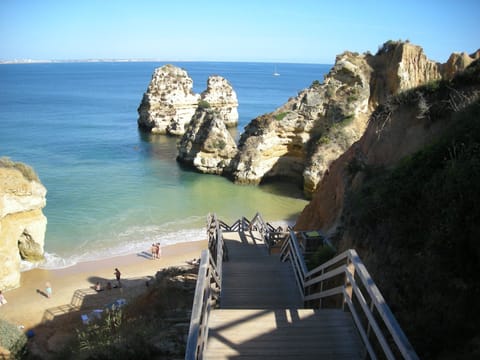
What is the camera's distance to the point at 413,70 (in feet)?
103

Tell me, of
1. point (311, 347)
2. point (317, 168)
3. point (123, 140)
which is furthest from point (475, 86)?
point (123, 140)

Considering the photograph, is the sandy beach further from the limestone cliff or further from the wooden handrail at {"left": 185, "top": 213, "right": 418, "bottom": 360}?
the limestone cliff

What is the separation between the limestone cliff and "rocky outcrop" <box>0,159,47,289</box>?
16205 mm

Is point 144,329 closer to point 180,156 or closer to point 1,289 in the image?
point 1,289

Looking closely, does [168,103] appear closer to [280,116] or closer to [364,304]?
[280,116]

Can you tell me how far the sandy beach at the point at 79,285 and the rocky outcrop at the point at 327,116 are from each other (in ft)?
41.6

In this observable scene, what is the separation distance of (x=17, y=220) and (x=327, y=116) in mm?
24883

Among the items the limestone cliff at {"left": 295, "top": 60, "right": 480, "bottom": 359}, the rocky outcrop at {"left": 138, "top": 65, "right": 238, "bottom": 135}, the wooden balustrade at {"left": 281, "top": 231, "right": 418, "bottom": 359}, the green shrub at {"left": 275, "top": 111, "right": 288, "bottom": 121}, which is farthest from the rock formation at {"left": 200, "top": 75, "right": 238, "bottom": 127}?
the wooden balustrade at {"left": 281, "top": 231, "right": 418, "bottom": 359}

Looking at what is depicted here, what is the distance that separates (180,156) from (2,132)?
30895 millimetres

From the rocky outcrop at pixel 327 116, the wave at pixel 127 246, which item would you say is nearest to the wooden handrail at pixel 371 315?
the wave at pixel 127 246

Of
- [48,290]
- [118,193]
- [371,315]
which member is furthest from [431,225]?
[118,193]

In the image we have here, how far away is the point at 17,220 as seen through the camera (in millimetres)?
19172

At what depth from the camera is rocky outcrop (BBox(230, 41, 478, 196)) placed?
31438 millimetres

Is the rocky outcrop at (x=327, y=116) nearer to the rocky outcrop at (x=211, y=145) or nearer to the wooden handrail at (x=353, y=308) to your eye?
the rocky outcrop at (x=211, y=145)
